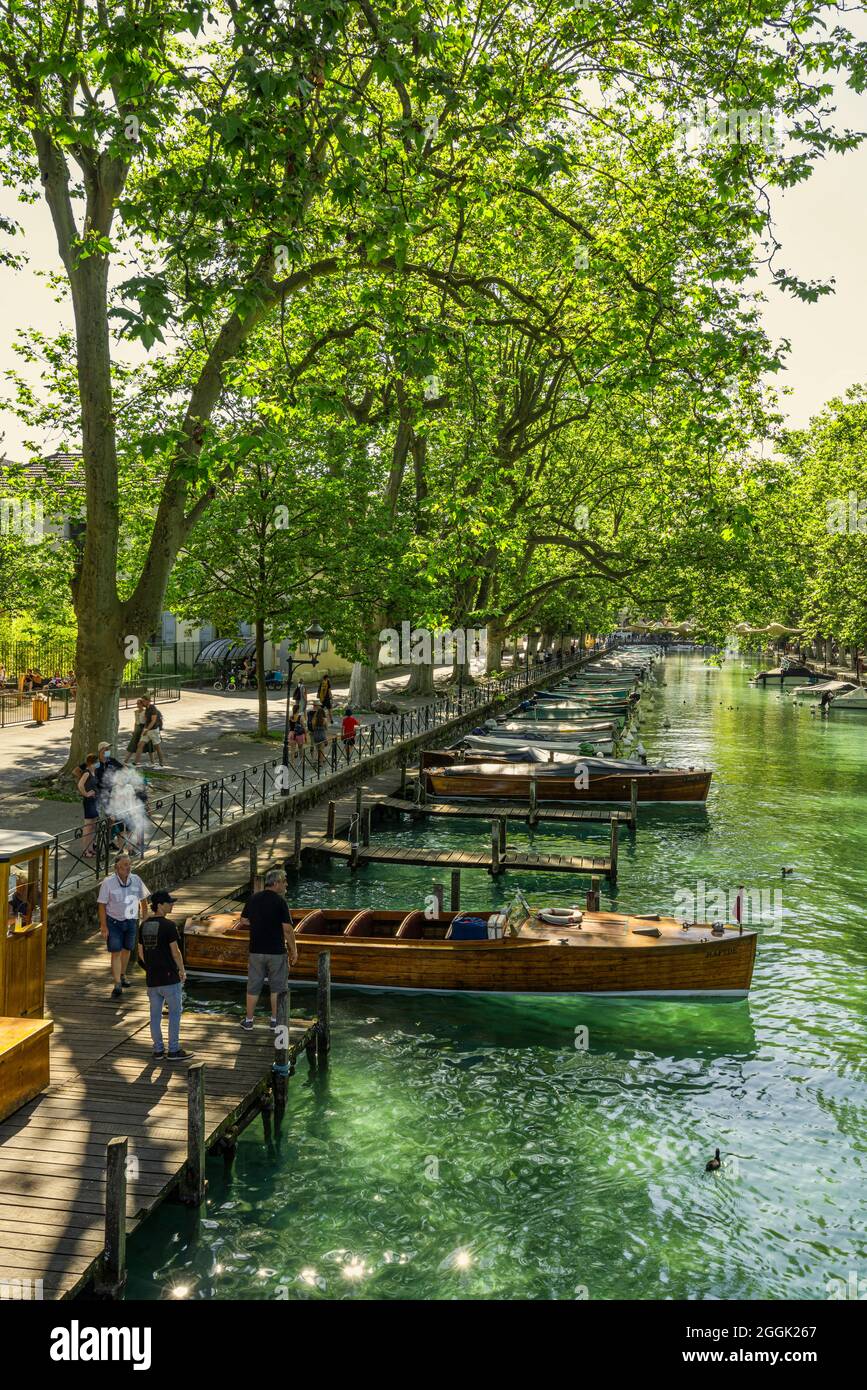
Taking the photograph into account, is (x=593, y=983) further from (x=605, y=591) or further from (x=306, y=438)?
(x=605, y=591)

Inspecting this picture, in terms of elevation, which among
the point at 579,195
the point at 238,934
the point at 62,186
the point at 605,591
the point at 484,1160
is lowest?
the point at 484,1160

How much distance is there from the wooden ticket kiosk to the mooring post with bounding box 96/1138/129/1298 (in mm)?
2154

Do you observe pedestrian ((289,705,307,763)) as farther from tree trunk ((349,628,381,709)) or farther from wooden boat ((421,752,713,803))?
tree trunk ((349,628,381,709))

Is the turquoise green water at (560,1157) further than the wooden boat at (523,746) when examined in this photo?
No

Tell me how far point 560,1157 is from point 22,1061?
19.0ft

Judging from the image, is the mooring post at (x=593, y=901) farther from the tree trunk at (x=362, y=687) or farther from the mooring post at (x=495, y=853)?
the tree trunk at (x=362, y=687)

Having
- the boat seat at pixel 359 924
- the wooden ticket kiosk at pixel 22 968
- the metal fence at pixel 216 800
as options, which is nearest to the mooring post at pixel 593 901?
the boat seat at pixel 359 924

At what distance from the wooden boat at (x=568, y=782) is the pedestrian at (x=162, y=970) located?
19674 mm

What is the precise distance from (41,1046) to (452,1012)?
6760 millimetres

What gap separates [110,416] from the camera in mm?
19578

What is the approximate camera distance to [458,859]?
21.9 metres

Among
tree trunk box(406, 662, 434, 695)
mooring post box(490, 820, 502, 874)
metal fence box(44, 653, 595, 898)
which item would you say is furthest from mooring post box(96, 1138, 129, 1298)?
tree trunk box(406, 662, 434, 695)

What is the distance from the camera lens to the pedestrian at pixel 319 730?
28.8m
